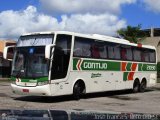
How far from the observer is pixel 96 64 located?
21.6 metres

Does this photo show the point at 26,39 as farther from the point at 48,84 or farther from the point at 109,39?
the point at 109,39

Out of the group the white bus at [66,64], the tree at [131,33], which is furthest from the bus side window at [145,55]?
the tree at [131,33]

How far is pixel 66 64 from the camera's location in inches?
749

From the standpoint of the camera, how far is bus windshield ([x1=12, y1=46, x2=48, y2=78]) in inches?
726

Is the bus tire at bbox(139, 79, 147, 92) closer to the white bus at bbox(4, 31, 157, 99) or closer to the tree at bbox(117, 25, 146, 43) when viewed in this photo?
the white bus at bbox(4, 31, 157, 99)

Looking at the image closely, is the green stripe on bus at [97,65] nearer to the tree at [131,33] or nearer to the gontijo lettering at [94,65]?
the gontijo lettering at [94,65]

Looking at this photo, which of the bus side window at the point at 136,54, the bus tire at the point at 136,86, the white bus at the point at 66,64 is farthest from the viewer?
the bus tire at the point at 136,86

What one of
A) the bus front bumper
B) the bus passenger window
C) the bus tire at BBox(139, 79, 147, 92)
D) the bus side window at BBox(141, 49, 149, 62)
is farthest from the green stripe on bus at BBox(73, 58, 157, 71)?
the bus passenger window

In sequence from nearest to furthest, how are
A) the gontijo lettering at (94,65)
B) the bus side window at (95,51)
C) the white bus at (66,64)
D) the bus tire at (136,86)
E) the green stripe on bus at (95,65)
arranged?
the white bus at (66,64), the green stripe on bus at (95,65), the gontijo lettering at (94,65), the bus side window at (95,51), the bus tire at (136,86)

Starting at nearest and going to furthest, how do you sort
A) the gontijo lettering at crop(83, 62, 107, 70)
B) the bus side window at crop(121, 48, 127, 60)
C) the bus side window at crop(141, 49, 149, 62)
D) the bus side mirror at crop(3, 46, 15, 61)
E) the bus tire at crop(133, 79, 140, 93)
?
the bus side mirror at crop(3, 46, 15, 61)
the gontijo lettering at crop(83, 62, 107, 70)
the bus side window at crop(121, 48, 127, 60)
the bus tire at crop(133, 79, 140, 93)
the bus side window at crop(141, 49, 149, 62)

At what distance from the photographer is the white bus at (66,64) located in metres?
18.4

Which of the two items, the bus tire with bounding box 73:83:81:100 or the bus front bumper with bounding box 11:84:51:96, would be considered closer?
the bus front bumper with bounding box 11:84:51:96

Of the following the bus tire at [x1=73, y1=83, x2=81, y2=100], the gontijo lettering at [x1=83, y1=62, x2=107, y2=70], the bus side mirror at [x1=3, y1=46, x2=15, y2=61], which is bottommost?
the bus tire at [x1=73, y1=83, x2=81, y2=100]

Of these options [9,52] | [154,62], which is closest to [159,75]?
[154,62]
